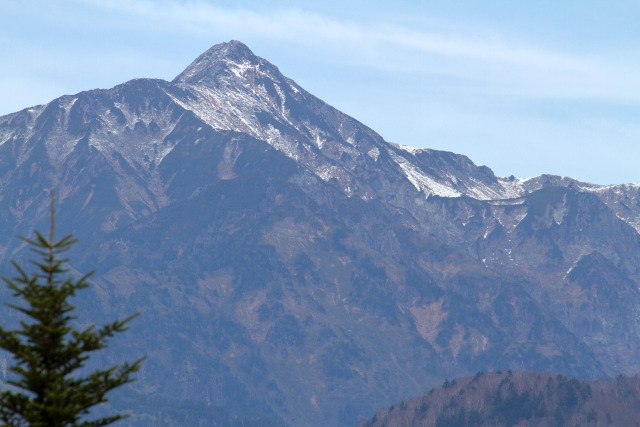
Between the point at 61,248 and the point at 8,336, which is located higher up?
the point at 61,248

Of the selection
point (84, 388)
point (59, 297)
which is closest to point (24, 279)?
point (59, 297)

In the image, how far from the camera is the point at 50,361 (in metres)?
46.5

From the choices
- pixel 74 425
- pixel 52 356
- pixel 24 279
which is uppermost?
pixel 24 279

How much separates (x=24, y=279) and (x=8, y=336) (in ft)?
9.04

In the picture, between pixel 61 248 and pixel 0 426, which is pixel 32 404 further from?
pixel 61 248

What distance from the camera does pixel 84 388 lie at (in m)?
45.7

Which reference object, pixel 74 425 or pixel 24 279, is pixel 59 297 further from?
pixel 74 425

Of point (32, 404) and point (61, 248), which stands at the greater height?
point (61, 248)

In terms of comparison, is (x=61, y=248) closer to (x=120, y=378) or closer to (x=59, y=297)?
(x=59, y=297)

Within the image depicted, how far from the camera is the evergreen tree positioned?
4453 centimetres

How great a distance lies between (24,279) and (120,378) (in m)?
5.82

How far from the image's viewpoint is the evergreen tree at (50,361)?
1753 inches

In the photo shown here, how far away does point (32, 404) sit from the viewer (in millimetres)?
44188

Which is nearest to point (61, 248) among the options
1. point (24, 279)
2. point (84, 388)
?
point (24, 279)
